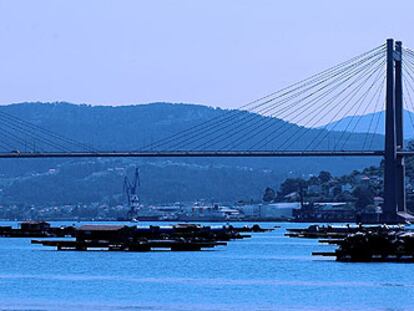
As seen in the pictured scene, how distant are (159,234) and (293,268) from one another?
107 ft

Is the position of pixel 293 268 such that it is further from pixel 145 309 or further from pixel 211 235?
pixel 211 235

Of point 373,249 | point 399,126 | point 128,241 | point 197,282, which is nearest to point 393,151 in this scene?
point 399,126

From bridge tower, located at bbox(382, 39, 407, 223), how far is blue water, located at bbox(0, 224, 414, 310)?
41.1 metres

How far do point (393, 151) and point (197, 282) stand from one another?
66.4 meters

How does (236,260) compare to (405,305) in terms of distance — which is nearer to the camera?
(405,305)

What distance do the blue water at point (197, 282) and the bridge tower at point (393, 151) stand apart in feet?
135

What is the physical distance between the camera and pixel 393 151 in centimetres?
12469

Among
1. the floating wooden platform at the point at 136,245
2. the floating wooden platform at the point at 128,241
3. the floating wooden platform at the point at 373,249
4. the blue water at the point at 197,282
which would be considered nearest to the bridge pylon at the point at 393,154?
the floating wooden platform at the point at 128,241

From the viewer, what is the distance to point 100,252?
8600 centimetres

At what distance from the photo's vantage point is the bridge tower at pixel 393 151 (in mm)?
124375

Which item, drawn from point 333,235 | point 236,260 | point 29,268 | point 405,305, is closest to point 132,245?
point 236,260

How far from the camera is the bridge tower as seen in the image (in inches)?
4897

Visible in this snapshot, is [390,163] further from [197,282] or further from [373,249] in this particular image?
[197,282]

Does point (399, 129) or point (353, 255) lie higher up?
point (399, 129)
